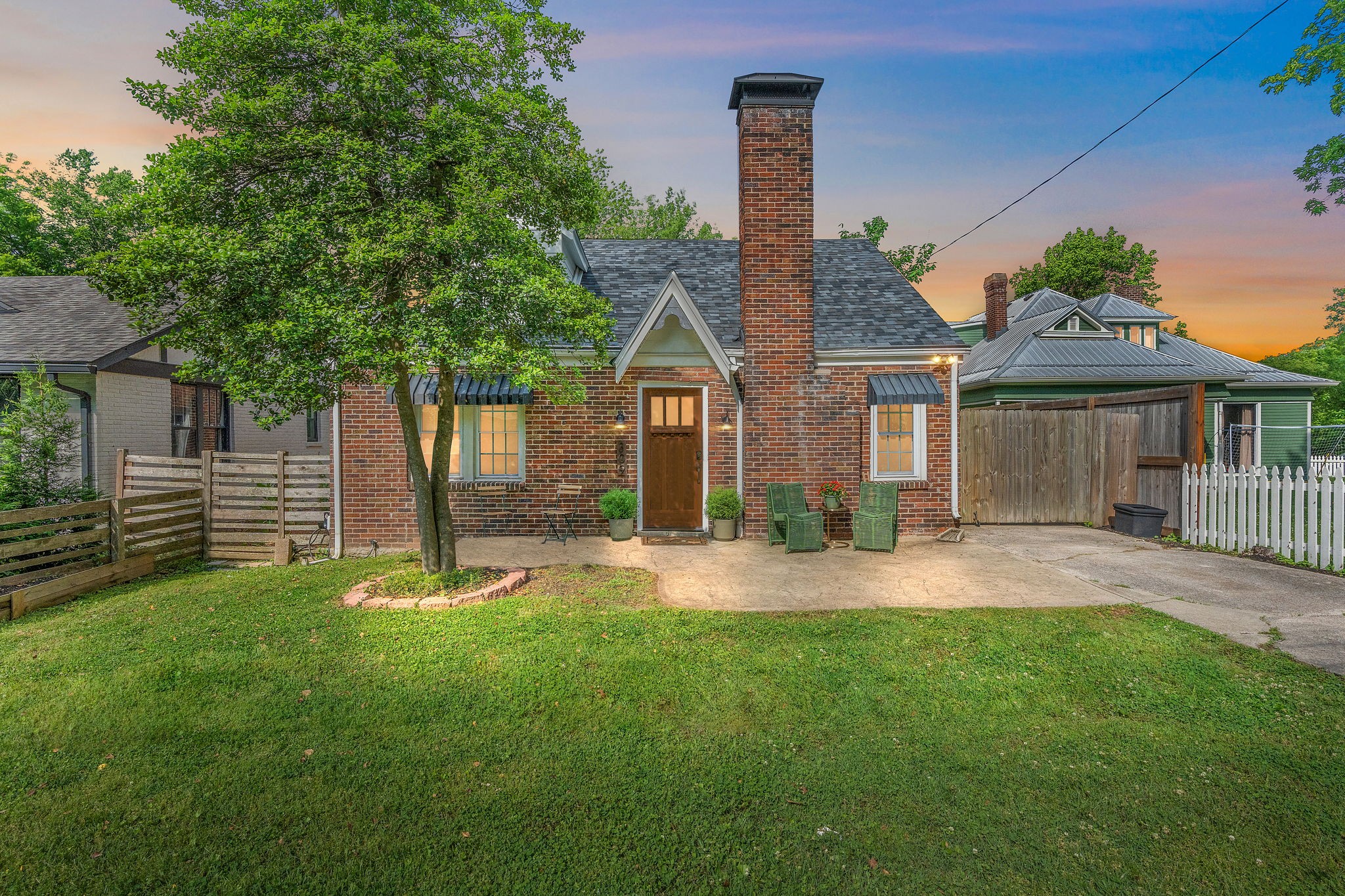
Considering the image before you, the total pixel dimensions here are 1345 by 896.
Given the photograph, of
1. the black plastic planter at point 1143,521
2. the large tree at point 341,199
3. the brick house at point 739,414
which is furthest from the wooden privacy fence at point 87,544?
the black plastic planter at point 1143,521

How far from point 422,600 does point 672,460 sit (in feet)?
16.5

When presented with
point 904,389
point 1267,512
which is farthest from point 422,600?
point 1267,512

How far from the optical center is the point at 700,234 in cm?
3216

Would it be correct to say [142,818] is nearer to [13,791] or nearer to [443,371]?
[13,791]

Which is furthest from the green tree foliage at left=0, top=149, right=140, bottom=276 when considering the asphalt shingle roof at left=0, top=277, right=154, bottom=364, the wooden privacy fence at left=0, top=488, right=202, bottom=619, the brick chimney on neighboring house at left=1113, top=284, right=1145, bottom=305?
the brick chimney on neighboring house at left=1113, top=284, right=1145, bottom=305

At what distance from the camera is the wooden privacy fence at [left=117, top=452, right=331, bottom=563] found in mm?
8805

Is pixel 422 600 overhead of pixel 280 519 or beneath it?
beneath

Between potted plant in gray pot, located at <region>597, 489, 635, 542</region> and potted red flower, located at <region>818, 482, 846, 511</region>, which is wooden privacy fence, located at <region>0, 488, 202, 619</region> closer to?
potted plant in gray pot, located at <region>597, 489, 635, 542</region>

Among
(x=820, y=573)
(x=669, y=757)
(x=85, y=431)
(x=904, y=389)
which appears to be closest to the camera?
(x=669, y=757)

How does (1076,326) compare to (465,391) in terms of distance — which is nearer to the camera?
(465,391)

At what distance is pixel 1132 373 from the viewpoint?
56.3 ft

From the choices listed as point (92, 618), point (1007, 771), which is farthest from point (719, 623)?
point (92, 618)

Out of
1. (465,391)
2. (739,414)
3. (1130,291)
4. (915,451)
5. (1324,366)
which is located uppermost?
(1130,291)

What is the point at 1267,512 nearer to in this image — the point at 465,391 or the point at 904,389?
the point at 904,389
